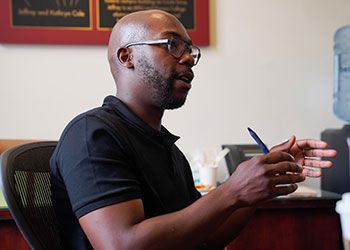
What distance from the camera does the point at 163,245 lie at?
0.83 m

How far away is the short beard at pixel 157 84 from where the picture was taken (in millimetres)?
1091

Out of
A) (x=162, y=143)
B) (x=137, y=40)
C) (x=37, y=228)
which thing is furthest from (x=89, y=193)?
(x=137, y=40)

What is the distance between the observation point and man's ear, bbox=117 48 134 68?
1.12 metres

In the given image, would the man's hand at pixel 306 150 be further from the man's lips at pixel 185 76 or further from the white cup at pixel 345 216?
the white cup at pixel 345 216

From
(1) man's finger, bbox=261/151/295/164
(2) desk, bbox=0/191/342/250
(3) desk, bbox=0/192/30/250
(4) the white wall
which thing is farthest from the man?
(4) the white wall

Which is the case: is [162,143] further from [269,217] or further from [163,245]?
[269,217]

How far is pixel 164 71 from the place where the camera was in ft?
3.57

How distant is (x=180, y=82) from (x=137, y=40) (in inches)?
5.9

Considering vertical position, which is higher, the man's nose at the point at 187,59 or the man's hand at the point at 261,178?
the man's nose at the point at 187,59

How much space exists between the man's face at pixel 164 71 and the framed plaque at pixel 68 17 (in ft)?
3.11

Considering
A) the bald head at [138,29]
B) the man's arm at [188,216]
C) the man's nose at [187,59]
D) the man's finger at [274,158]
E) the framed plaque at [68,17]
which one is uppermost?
the framed plaque at [68,17]

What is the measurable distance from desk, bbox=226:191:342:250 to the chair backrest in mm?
783

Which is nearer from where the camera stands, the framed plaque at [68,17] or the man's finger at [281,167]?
the man's finger at [281,167]

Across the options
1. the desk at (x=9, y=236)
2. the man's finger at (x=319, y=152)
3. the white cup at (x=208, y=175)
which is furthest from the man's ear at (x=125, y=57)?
the white cup at (x=208, y=175)
